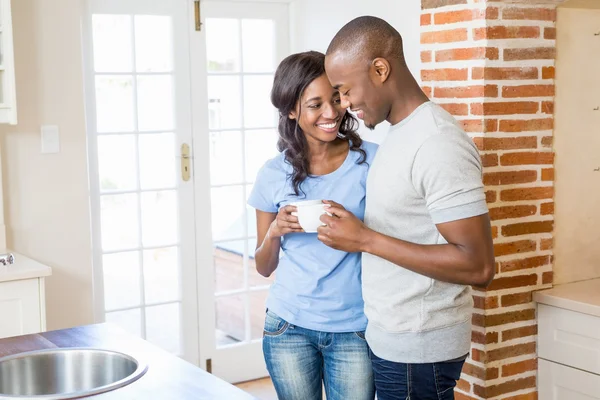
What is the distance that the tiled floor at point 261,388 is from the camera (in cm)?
432

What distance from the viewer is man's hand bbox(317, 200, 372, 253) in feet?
6.13

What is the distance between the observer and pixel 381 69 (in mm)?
1861

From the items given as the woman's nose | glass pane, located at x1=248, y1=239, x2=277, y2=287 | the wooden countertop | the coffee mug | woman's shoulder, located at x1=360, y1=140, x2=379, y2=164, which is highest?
the woman's nose

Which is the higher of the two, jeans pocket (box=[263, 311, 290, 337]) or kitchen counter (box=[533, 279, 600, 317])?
jeans pocket (box=[263, 311, 290, 337])

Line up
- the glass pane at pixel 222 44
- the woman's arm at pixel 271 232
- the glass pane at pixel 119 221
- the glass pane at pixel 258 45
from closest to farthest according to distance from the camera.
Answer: the woman's arm at pixel 271 232 < the glass pane at pixel 119 221 < the glass pane at pixel 222 44 < the glass pane at pixel 258 45

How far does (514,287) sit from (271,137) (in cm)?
197

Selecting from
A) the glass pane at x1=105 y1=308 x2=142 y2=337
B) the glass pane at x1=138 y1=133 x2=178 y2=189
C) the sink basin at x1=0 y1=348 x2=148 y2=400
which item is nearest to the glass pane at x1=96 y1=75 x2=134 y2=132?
the glass pane at x1=138 y1=133 x2=178 y2=189

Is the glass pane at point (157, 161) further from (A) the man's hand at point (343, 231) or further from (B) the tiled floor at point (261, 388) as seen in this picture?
(A) the man's hand at point (343, 231)

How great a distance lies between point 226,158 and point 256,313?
91 centimetres

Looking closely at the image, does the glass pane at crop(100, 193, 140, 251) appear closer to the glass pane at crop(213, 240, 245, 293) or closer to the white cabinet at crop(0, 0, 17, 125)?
the glass pane at crop(213, 240, 245, 293)

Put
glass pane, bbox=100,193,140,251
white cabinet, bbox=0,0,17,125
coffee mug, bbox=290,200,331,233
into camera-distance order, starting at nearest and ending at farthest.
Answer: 1. coffee mug, bbox=290,200,331,233
2. white cabinet, bbox=0,0,17,125
3. glass pane, bbox=100,193,140,251

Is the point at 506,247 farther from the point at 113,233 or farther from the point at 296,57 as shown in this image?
the point at 113,233

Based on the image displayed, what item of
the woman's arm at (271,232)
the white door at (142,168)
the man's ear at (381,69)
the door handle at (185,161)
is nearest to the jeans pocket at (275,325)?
the woman's arm at (271,232)

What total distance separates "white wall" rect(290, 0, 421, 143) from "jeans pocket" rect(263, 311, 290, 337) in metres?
1.73
